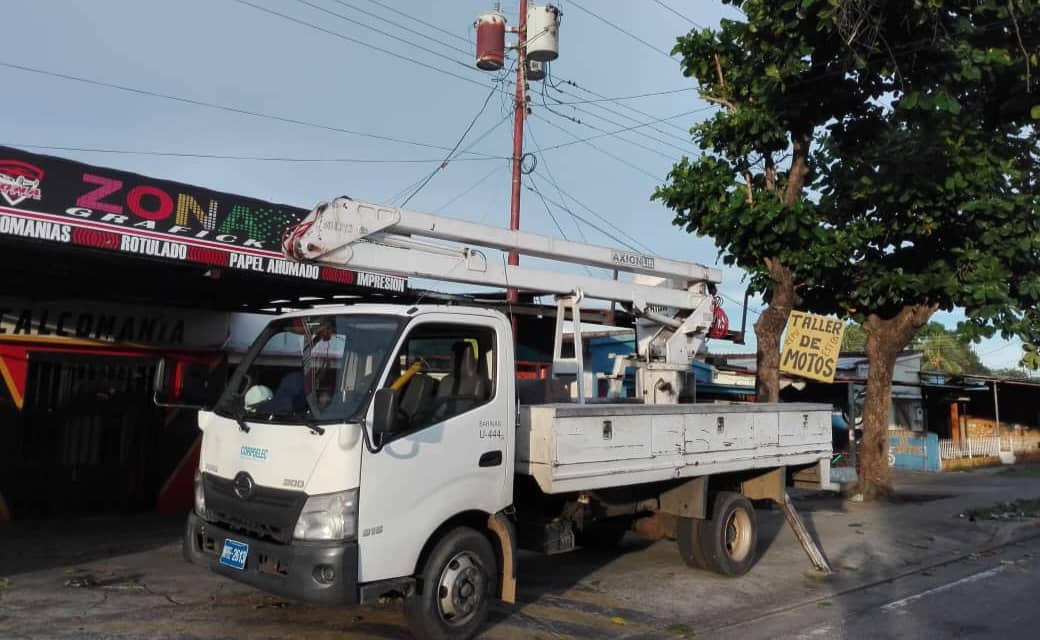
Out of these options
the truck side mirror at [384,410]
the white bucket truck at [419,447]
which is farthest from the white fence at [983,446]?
the truck side mirror at [384,410]

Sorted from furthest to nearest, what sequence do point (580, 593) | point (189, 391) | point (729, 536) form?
point (729, 536) → point (580, 593) → point (189, 391)

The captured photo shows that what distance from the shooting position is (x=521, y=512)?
7.12m

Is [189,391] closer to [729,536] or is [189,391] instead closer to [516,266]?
[516,266]

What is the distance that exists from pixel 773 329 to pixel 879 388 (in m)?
4.06

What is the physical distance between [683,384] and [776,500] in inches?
65.1

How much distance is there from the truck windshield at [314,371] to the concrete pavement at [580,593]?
1752mm

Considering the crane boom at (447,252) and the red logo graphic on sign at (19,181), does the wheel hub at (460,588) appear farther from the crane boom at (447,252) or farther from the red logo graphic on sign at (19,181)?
the red logo graphic on sign at (19,181)

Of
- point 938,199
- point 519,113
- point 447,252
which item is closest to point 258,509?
point 447,252

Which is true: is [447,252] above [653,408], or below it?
above

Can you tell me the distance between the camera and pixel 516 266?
7.60 metres

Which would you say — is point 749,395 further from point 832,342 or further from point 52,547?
point 52,547

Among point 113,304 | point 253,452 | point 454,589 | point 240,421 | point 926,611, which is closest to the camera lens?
point 253,452

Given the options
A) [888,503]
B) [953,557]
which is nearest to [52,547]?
[953,557]

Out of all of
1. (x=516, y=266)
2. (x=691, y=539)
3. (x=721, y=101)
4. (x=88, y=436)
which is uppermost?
(x=721, y=101)
